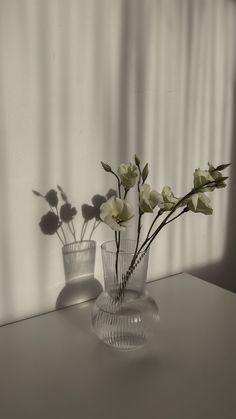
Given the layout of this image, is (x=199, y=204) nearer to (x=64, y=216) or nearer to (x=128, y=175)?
(x=128, y=175)

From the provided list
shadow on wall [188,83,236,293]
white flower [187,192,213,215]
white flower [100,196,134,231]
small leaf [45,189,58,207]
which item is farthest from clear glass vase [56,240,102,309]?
shadow on wall [188,83,236,293]

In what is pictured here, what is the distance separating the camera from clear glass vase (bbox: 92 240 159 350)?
38.4 inches

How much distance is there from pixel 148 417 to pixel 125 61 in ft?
2.83

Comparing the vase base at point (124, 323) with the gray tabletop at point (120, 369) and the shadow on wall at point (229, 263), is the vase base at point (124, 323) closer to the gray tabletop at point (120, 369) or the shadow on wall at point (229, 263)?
the gray tabletop at point (120, 369)

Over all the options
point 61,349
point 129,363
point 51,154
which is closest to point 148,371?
point 129,363

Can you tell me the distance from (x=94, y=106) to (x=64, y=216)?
0.96 ft

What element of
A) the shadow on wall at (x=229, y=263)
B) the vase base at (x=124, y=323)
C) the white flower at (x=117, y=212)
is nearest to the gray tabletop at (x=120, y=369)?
the vase base at (x=124, y=323)

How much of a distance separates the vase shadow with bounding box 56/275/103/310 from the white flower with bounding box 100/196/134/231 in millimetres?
Result: 295

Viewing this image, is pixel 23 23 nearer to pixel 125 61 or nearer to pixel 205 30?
pixel 125 61

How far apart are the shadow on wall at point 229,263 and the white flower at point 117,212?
25.5 inches

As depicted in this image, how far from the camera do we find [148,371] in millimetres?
882

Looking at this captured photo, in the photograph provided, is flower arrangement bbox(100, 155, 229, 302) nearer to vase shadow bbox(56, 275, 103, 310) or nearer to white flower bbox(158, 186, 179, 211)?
white flower bbox(158, 186, 179, 211)

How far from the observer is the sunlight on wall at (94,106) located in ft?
3.34

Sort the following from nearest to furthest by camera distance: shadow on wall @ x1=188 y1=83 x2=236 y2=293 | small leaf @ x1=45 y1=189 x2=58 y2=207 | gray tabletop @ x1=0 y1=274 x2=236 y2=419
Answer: gray tabletop @ x1=0 y1=274 x2=236 y2=419
small leaf @ x1=45 y1=189 x2=58 y2=207
shadow on wall @ x1=188 y1=83 x2=236 y2=293
